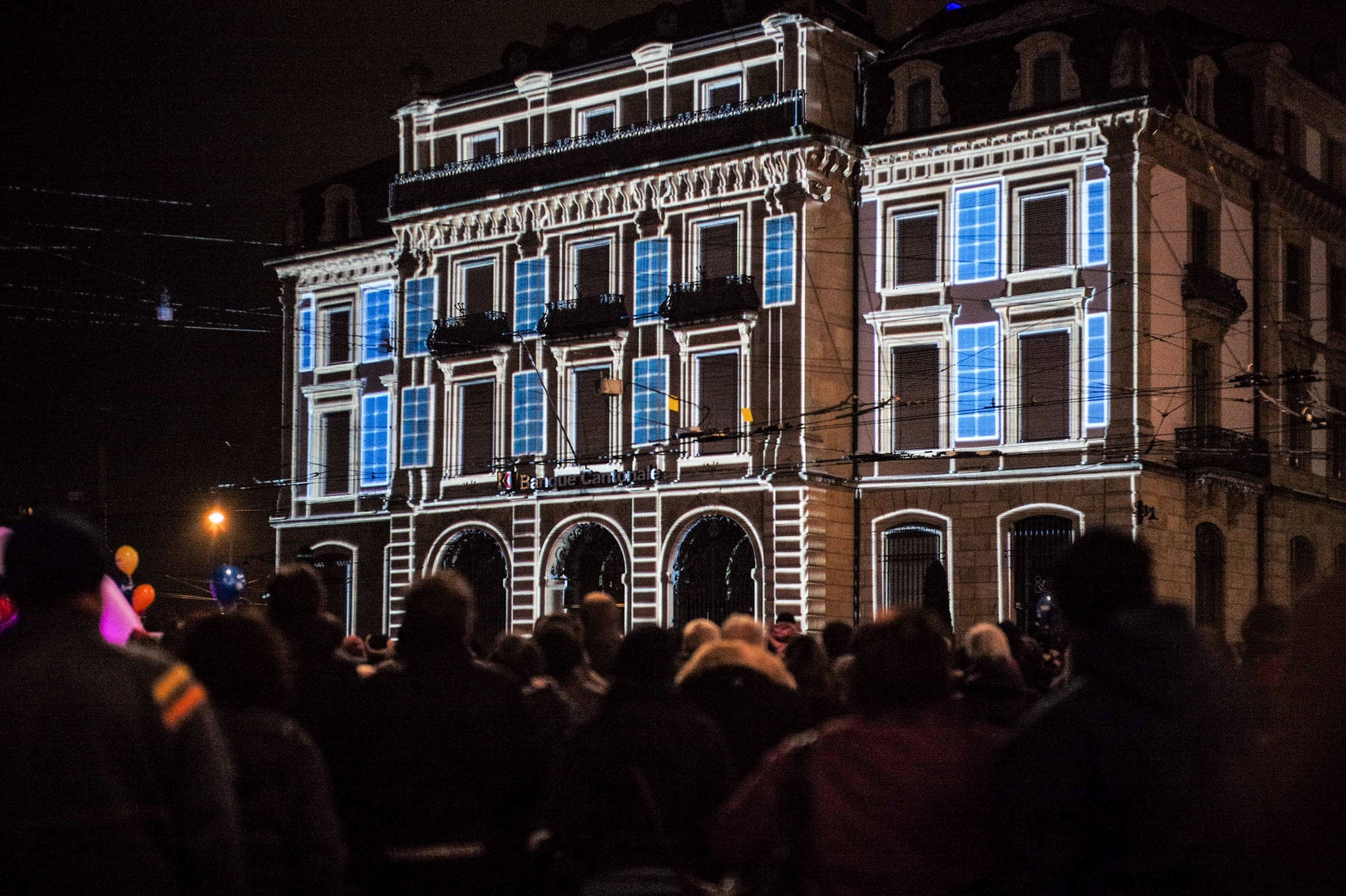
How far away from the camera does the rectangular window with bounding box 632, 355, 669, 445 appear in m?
37.7

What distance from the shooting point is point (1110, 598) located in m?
4.90

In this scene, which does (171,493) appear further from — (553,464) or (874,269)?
(874,269)

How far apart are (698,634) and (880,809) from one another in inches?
220

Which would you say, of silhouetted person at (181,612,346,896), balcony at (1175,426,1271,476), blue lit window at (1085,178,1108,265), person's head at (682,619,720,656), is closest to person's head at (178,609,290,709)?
silhouetted person at (181,612,346,896)

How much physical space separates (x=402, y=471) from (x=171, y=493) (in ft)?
43.8

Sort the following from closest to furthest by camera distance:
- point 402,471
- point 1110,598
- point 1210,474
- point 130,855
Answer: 1. point 130,855
2. point 1110,598
3. point 1210,474
4. point 402,471

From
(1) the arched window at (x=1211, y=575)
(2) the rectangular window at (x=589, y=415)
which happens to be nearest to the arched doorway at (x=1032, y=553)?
(1) the arched window at (x=1211, y=575)

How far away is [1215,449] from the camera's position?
1323 inches

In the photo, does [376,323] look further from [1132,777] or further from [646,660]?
[1132,777]

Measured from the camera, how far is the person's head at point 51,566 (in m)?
4.96

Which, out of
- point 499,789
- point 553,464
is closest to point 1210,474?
point 553,464

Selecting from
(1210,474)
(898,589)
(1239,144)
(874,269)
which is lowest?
(898,589)

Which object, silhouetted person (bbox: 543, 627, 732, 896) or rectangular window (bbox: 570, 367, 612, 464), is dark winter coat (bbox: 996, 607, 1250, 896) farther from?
rectangular window (bbox: 570, 367, 612, 464)

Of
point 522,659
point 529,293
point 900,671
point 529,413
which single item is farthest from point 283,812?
point 529,293
